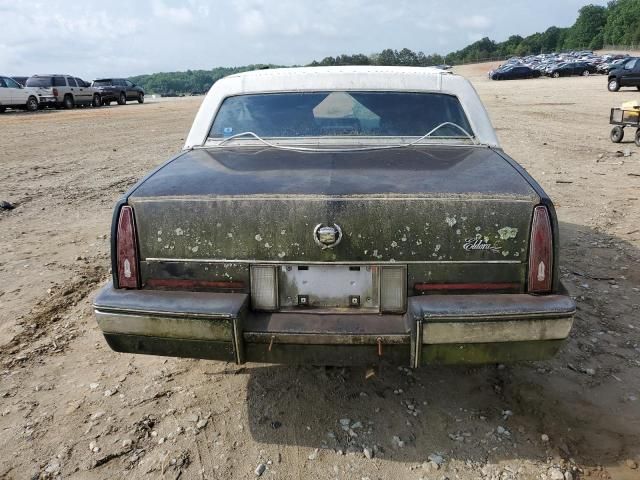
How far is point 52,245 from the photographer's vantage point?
564 cm

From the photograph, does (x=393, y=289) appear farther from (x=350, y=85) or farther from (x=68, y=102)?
(x=68, y=102)

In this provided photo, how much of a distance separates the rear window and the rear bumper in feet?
89.6

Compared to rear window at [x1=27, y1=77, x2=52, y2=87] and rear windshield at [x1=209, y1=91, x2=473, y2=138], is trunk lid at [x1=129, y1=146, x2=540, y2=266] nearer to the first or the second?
rear windshield at [x1=209, y1=91, x2=473, y2=138]

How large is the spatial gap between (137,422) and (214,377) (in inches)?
21.5

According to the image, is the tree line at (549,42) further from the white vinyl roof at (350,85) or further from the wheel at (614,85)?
the white vinyl roof at (350,85)

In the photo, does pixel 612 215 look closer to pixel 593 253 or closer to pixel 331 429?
pixel 593 253

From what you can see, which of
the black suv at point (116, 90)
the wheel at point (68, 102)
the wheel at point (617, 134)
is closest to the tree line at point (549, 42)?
the black suv at point (116, 90)

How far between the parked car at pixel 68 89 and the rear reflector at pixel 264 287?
90.0 feet

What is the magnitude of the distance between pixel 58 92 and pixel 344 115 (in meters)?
27.5

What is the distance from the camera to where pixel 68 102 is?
2800cm

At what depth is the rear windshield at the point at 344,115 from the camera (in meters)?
3.47

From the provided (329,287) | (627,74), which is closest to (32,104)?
(329,287)

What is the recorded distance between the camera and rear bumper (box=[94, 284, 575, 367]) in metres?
2.34

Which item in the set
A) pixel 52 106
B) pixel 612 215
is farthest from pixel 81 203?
pixel 52 106
